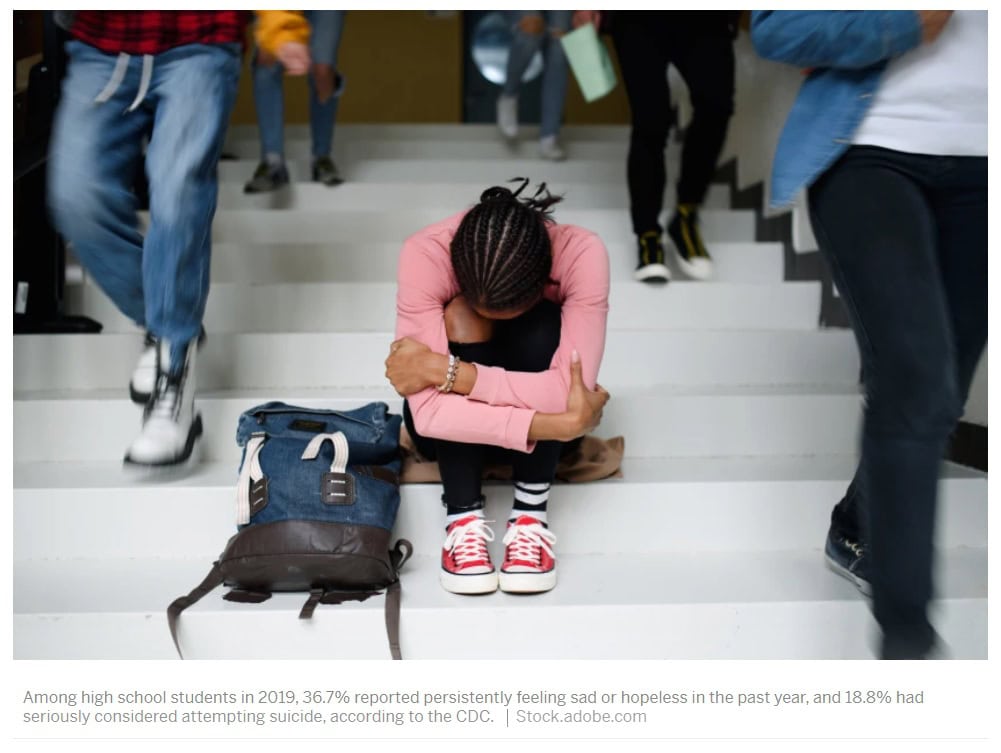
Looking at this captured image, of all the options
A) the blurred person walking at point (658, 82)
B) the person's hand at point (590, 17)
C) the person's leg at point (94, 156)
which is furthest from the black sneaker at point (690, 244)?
the person's leg at point (94, 156)

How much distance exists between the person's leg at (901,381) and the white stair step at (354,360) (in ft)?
3.06

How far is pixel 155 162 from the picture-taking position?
1454mm

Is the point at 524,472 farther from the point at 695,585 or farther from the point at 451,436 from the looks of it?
the point at 695,585

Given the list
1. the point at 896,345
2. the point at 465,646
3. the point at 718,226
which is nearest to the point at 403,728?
the point at 465,646

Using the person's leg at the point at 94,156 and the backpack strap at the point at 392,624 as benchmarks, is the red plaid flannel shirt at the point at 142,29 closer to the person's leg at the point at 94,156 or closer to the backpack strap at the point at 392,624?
the person's leg at the point at 94,156

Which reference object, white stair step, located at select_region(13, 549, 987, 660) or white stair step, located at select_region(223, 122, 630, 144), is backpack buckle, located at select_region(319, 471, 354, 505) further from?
white stair step, located at select_region(223, 122, 630, 144)

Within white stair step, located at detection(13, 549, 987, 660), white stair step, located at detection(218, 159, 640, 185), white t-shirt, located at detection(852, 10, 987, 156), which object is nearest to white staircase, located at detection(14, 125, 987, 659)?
white stair step, located at detection(13, 549, 987, 660)

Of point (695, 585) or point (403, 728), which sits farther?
point (695, 585)

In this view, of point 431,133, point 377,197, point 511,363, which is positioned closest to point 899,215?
point 511,363

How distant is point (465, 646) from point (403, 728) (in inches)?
11.6

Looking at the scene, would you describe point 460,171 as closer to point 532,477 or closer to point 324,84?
point 324,84

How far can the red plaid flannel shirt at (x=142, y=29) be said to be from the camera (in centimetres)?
146

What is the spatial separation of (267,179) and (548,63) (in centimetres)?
107
